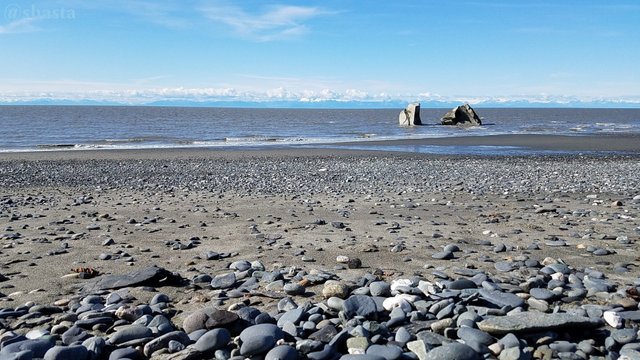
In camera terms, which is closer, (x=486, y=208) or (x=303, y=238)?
(x=303, y=238)

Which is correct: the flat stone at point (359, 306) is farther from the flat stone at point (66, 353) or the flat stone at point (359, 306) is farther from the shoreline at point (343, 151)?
the shoreline at point (343, 151)

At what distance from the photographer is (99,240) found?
28.3 feet

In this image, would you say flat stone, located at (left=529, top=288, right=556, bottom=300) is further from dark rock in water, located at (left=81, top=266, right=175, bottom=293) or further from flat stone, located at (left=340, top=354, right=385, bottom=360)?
dark rock in water, located at (left=81, top=266, right=175, bottom=293)

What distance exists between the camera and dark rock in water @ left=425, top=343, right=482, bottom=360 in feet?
12.9

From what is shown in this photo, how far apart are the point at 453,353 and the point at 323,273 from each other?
2529 mm

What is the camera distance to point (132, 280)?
6.05 m

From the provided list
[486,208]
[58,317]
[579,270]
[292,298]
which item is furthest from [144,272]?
[486,208]

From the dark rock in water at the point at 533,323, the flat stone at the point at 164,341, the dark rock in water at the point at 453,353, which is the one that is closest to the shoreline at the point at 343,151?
the flat stone at the point at 164,341

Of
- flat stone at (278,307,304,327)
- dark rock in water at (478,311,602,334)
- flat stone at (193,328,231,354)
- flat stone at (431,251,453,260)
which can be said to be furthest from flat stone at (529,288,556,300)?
flat stone at (193,328,231,354)

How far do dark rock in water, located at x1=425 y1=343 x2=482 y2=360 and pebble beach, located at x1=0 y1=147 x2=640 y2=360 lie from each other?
11 mm

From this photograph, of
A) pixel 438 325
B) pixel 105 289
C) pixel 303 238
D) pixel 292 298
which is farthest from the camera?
pixel 303 238

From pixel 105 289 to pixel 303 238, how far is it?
3.34m

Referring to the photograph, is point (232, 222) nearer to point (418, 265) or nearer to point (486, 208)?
point (418, 265)

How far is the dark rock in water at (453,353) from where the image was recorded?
3.92 m
